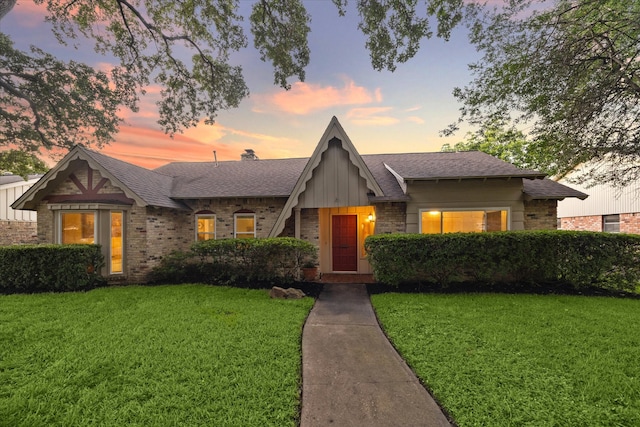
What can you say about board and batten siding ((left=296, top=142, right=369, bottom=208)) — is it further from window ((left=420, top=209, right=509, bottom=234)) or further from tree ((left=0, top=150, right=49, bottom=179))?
tree ((left=0, top=150, right=49, bottom=179))

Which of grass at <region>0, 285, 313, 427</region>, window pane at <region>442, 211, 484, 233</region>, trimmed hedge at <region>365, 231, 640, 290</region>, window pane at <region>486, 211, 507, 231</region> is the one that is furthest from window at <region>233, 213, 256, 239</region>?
window pane at <region>486, 211, 507, 231</region>

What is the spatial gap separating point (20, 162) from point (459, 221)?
20.8 m

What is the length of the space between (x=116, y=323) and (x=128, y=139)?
11.5 metres

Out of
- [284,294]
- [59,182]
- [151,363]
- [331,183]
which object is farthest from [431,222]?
[59,182]

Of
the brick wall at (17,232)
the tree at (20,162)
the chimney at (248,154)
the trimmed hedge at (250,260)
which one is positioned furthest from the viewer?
the chimney at (248,154)

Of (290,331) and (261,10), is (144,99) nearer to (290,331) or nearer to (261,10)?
(261,10)

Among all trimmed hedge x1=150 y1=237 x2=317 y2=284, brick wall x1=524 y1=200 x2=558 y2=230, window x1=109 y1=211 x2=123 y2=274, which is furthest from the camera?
window x1=109 y1=211 x2=123 y2=274

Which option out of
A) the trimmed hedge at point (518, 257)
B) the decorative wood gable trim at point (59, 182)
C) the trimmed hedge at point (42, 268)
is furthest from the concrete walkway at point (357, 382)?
the decorative wood gable trim at point (59, 182)

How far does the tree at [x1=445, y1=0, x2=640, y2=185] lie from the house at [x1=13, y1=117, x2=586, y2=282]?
5.08 ft

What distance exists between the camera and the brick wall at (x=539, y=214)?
9.87 m

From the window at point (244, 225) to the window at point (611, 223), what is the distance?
25.1 meters

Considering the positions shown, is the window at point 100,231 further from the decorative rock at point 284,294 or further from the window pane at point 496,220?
the window pane at point 496,220

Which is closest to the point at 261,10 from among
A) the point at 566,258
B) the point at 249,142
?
the point at 249,142

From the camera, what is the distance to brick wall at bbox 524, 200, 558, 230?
987 centimetres
